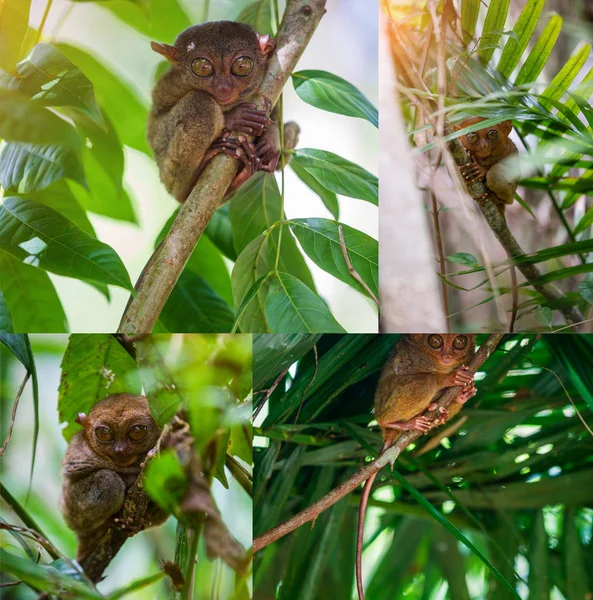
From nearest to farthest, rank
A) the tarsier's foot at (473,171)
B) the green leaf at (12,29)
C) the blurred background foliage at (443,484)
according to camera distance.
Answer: the green leaf at (12,29)
the tarsier's foot at (473,171)
the blurred background foliage at (443,484)

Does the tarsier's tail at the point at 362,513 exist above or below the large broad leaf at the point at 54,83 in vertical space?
below

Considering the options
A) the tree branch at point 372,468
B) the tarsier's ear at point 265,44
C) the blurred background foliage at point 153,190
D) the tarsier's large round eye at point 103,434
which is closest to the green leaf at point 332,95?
the blurred background foliage at point 153,190

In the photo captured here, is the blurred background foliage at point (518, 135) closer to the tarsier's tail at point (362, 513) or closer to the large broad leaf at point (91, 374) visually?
the tarsier's tail at point (362, 513)

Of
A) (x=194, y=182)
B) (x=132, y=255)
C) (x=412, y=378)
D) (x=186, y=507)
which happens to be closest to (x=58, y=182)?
(x=132, y=255)

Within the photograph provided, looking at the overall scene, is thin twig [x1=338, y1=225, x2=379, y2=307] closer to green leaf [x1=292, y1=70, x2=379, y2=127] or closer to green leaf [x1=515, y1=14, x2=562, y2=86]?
green leaf [x1=292, y1=70, x2=379, y2=127]

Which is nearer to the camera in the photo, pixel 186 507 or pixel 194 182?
pixel 186 507

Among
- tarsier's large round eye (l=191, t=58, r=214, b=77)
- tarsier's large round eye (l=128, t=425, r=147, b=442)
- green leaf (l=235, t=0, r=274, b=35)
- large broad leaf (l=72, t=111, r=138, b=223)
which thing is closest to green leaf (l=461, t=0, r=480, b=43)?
green leaf (l=235, t=0, r=274, b=35)

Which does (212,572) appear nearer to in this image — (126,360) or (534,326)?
(126,360)
